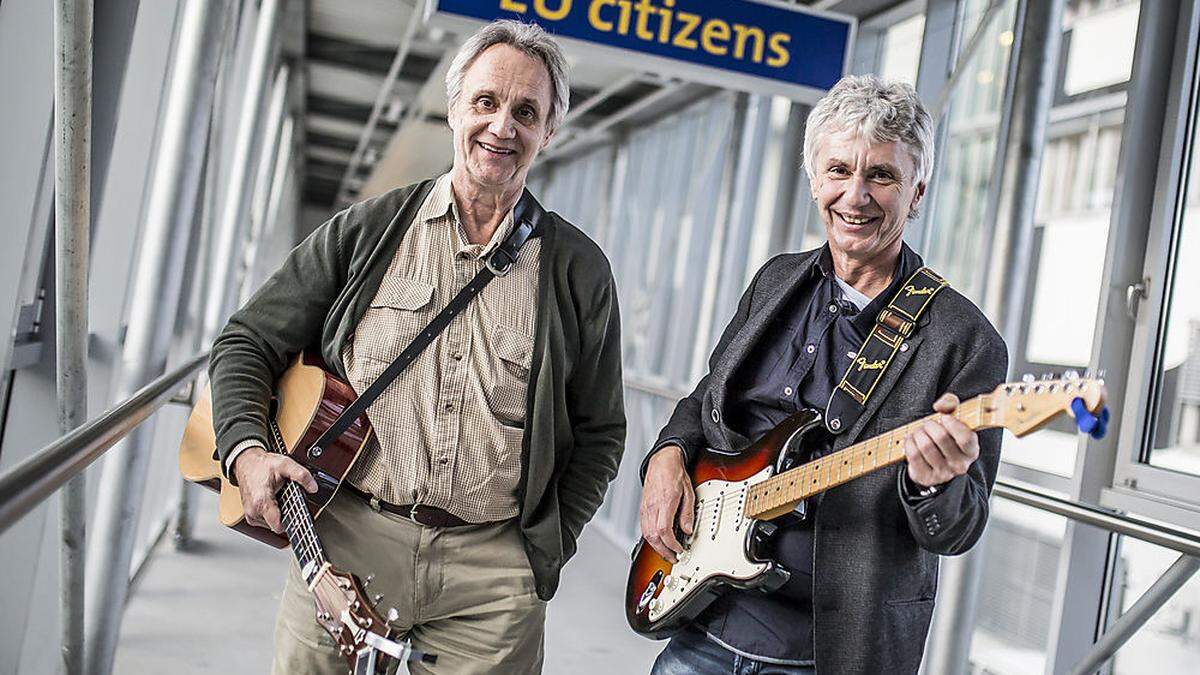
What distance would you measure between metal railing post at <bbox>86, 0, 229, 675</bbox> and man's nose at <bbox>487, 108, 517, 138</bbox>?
1.67 m

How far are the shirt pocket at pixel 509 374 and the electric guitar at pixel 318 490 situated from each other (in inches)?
8.3

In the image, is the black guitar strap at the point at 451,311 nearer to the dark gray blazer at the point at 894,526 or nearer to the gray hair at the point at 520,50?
the gray hair at the point at 520,50

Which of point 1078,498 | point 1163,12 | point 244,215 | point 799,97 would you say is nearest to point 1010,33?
point 1163,12

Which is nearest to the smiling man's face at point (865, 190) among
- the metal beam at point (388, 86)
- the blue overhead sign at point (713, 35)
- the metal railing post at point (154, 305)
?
the blue overhead sign at point (713, 35)

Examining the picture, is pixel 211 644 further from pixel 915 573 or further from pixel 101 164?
pixel 915 573

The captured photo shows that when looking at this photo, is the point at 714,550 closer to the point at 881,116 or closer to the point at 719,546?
the point at 719,546

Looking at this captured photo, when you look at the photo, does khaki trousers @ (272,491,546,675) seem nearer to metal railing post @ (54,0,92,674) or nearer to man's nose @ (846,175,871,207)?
metal railing post @ (54,0,92,674)

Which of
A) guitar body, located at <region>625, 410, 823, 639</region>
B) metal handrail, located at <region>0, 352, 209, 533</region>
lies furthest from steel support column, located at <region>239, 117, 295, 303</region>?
guitar body, located at <region>625, 410, 823, 639</region>

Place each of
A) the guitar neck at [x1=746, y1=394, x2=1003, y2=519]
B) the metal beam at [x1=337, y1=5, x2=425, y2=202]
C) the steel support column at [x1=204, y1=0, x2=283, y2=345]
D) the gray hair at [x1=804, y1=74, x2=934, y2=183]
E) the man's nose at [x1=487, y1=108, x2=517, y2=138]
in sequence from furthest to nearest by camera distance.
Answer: the metal beam at [x1=337, y1=5, x2=425, y2=202], the steel support column at [x1=204, y1=0, x2=283, y2=345], the man's nose at [x1=487, y1=108, x2=517, y2=138], the gray hair at [x1=804, y1=74, x2=934, y2=183], the guitar neck at [x1=746, y1=394, x2=1003, y2=519]

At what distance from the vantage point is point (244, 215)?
693 centimetres

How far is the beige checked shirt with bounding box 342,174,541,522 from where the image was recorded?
185 cm

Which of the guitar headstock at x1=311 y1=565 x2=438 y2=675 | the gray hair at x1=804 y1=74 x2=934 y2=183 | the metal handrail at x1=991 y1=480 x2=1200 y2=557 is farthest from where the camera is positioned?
the metal handrail at x1=991 y1=480 x2=1200 y2=557

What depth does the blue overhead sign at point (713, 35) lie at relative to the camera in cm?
334

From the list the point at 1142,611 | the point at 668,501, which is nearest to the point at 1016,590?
the point at 1142,611
